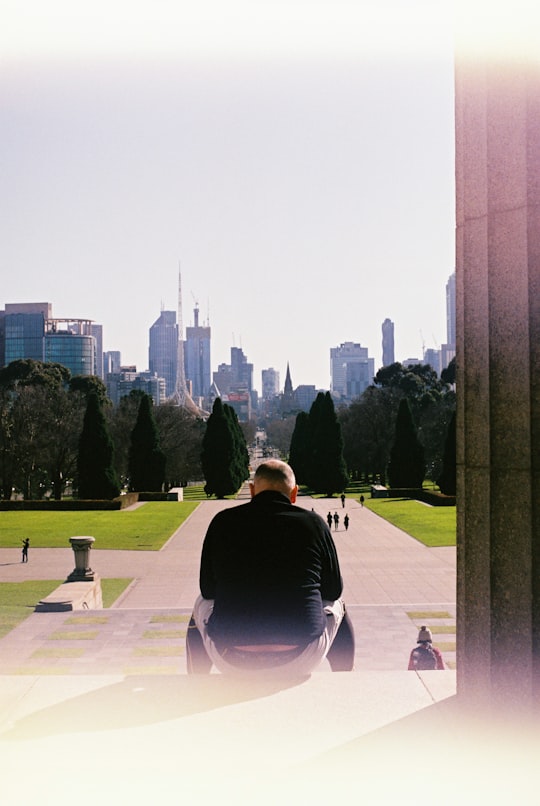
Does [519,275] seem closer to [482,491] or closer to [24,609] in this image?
[482,491]

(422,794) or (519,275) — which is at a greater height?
(519,275)

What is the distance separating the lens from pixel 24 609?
608 inches

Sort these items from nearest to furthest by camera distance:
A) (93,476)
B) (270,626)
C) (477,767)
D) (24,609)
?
(477,767) → (270,626) → (24,609) → (93,476)

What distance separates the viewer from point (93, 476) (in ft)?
127

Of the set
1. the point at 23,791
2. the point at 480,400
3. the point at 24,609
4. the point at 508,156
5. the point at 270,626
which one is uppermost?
the point at 508,156

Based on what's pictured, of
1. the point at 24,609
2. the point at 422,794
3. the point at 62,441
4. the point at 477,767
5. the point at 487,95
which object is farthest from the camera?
the point at 62,441

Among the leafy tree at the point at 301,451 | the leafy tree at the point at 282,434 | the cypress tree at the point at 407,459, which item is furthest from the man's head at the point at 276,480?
the leafy tree at the point at 282,434

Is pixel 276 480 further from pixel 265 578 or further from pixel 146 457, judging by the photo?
pixel 146 457

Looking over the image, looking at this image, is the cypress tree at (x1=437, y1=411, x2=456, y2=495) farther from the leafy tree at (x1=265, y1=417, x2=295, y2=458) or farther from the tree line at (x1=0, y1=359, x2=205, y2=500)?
the leafy tree at (x1=265, y1=417, x2=295, y2=458)

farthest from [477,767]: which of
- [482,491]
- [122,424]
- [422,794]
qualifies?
[122,424]

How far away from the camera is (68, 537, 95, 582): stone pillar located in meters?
17.1

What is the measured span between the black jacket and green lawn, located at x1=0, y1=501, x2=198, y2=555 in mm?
20859

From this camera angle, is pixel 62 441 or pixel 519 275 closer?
pixel 519 275

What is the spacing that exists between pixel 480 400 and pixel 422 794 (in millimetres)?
1345
